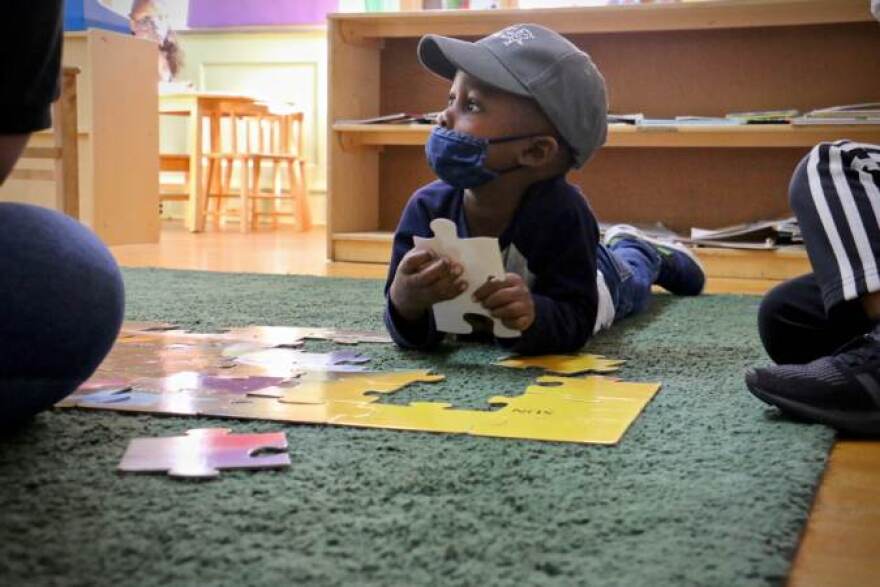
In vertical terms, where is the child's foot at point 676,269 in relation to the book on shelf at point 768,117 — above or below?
below

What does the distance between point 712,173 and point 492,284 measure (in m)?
2.07

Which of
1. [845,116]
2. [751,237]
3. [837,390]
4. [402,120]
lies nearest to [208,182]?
[402,120]

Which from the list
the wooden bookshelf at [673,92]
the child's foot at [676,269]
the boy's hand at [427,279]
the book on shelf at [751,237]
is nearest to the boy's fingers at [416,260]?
the boy's hand at [427,279]

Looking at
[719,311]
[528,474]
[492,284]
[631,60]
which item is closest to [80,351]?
[528,474]

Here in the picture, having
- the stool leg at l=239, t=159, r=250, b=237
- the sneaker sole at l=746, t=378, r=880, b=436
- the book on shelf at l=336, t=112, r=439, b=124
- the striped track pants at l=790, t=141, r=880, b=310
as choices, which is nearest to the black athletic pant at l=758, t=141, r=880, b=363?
the striped track pants at l=790, t=141, r=880, b=310

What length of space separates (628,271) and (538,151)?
1.86 feet

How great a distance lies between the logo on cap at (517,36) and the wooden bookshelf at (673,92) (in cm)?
155

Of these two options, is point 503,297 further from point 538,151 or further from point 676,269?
point 676,269

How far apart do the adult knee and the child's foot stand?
1.49 metres

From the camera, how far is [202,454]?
0.94 m

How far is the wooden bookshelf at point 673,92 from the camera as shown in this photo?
306cm

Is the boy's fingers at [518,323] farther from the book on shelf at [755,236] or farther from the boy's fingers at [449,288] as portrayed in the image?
the book on shelf at [755,236]

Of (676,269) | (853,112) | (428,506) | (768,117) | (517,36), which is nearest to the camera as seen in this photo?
(428,506)

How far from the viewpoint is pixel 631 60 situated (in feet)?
11.0
